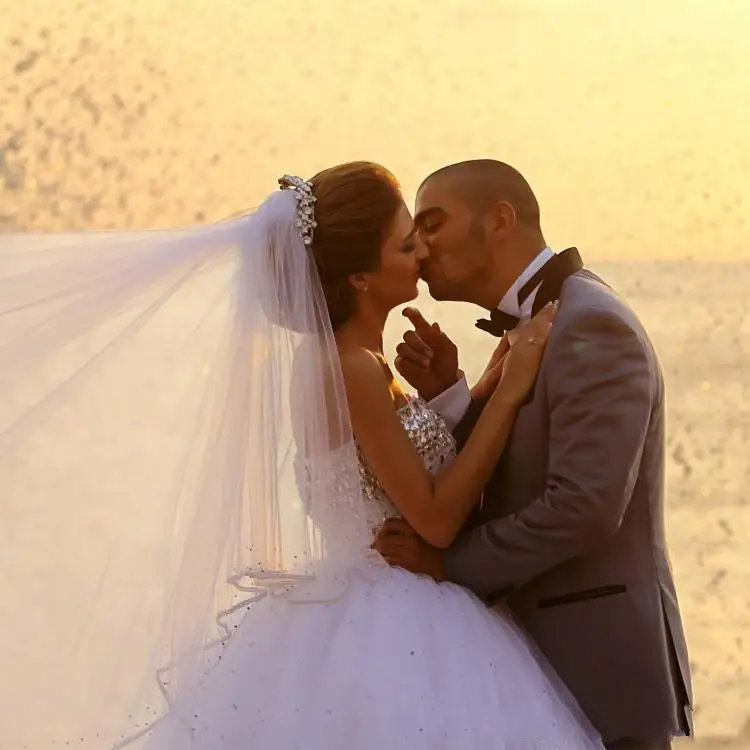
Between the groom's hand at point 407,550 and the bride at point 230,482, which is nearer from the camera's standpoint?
the bride at point 230,482

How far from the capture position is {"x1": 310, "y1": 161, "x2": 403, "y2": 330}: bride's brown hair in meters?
1.61

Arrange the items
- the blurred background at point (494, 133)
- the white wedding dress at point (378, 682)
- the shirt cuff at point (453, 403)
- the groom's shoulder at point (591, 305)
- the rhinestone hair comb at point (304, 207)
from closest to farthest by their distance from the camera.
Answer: the white wedding dress at point (378, 682)
the groom's shoulder at point (591, 305)
the rhinestone hair comb at point (304, 207)
the shirt cuff at point (453, 403)
the blurred background at point (494, 133)

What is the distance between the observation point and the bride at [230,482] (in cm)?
146

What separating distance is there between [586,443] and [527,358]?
16 centimetres

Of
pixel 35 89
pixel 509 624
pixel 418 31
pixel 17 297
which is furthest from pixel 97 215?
pixel 509 624

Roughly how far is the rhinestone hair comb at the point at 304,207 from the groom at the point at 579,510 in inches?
8.8

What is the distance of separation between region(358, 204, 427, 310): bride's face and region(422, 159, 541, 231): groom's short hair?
0.10 metres

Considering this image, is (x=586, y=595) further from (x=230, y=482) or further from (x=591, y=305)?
(x=230, y=482)

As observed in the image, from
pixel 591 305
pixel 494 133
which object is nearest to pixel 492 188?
pixel 591 305

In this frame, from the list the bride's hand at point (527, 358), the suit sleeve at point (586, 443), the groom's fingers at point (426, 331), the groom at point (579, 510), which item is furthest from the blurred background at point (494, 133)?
the suit sleeve at point (586, 443)

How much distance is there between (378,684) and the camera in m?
1.39

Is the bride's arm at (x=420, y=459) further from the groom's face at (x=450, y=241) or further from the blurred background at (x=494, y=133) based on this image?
the blurred background at (x=494, y=133)

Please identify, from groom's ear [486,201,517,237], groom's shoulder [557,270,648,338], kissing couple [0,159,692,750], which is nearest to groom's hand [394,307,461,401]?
kissing couple [0,159,692,750]

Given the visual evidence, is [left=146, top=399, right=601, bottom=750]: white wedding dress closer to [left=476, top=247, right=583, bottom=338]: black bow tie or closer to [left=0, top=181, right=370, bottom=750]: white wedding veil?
[left=0, top=181, right=370, bottom=750]: white wedding veil
